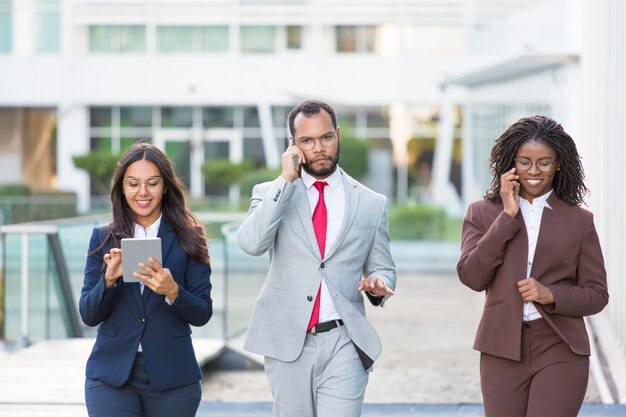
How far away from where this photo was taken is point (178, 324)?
14.9 feet

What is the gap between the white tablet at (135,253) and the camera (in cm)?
426

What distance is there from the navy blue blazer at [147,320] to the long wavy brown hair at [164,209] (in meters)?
0.04

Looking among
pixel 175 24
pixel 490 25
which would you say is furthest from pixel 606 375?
pixel 175 24

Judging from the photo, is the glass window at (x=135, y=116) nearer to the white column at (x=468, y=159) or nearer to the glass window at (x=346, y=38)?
the glass window at (x=346, y=38)

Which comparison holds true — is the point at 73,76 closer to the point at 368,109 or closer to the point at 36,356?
the point at 368,109

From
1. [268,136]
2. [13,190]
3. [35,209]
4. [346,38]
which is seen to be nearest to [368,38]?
[346,38]

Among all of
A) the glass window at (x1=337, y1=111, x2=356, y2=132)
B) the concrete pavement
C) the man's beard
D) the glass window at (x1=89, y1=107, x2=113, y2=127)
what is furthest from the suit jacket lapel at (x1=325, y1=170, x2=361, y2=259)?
the glass window at (x1=89, y1=107, x2=113, y2=127)

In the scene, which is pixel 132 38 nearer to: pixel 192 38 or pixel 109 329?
pixel 192 38

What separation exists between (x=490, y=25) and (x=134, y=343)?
3301 centimetres

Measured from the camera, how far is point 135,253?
4.27m

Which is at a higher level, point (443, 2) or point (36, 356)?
point (443, 2)

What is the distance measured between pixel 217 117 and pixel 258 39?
2.94 meters

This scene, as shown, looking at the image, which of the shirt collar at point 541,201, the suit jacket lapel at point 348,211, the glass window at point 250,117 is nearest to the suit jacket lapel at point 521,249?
the shirt collar at point 541,201

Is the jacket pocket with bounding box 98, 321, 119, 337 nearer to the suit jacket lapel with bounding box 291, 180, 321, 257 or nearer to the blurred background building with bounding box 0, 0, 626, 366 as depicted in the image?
the suit jacket lapel with bounding box 291, 180, 321, 257
